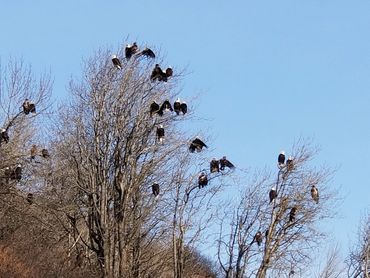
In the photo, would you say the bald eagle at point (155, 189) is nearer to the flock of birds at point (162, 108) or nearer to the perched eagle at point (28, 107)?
the flock of birds at point (162, 108)

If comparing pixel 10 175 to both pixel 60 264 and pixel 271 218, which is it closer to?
pixel 60 264

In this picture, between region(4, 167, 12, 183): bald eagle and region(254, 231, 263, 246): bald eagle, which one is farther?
region(254, 231, 263, 246): bald eagle

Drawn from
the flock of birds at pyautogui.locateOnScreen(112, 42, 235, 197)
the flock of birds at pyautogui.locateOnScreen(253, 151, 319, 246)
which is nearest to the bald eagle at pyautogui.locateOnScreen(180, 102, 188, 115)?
the flock of birds at pyautogui.locateOnScreen(112, 42, 235, 197)

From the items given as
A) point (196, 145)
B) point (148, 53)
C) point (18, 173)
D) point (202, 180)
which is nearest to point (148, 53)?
point (148, 53)

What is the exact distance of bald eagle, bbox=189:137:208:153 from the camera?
957 inches

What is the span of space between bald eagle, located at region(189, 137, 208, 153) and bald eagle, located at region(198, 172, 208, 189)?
878mm

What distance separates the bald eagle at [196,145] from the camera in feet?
79.7

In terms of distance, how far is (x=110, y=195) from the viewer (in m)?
22.5

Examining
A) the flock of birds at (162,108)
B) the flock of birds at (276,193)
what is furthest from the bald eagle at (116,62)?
the flock of birds at (276,193)

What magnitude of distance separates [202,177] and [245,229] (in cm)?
369

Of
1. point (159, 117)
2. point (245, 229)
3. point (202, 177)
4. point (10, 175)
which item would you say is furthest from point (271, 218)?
point (10, 175)

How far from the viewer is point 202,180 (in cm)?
2431

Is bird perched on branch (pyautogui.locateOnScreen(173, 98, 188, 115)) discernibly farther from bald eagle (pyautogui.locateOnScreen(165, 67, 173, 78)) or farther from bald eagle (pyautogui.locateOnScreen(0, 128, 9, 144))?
bald eagle (pyautogui.locateOnScreen(0, 128, 9, 144))

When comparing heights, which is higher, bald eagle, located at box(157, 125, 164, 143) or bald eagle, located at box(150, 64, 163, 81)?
bald eagle, located at box(150, 64, 163, 81)
